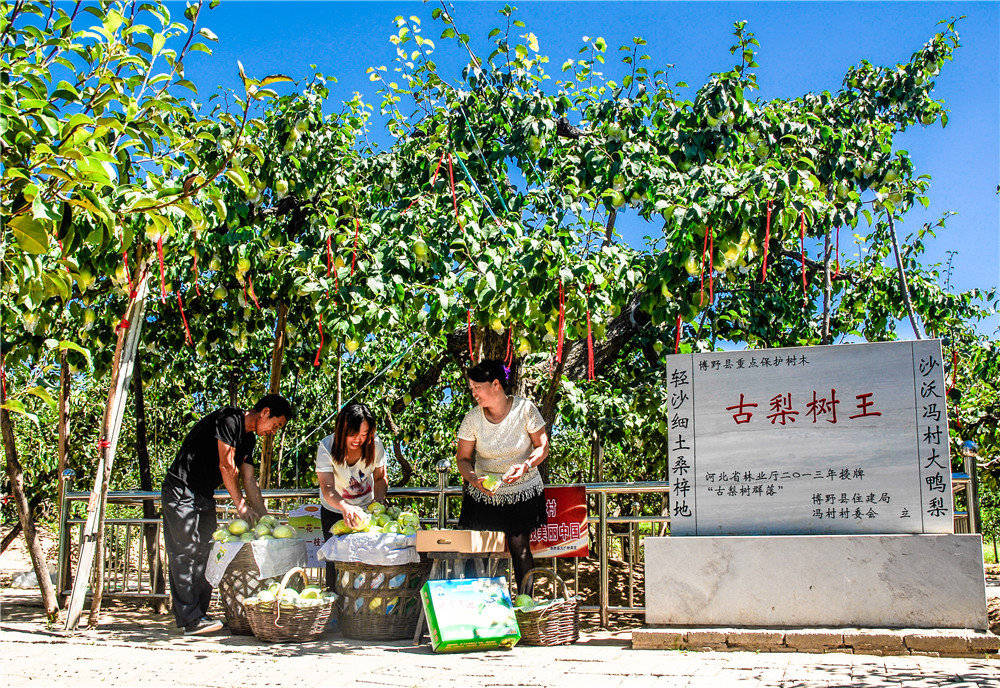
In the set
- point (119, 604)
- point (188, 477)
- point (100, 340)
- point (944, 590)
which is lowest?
point (119, 604)

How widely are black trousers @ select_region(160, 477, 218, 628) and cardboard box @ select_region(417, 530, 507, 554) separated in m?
1.50

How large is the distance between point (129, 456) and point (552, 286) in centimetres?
1382

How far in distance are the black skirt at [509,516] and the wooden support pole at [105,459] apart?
2.26 meters

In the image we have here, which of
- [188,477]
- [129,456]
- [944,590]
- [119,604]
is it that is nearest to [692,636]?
[944,590]

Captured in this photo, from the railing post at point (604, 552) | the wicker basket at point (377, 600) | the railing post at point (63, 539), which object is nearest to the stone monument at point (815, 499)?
the railing post at point (604, 552)

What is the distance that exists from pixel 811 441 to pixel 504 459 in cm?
174

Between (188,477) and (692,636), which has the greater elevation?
(188,477)

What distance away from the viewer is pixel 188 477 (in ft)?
18.1

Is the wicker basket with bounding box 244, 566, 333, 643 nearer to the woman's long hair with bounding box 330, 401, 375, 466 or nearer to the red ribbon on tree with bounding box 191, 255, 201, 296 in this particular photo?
the woman's long hair with bounding box 330, 401, 375, 466

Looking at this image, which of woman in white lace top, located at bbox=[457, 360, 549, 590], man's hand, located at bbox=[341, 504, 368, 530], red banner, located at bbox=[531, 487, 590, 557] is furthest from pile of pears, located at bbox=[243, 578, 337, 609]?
red banner, located at bbox=[531, 487, 590, 557]

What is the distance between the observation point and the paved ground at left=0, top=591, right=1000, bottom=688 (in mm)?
3943

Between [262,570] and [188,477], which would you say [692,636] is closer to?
[262,570]

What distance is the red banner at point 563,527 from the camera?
5.68 m

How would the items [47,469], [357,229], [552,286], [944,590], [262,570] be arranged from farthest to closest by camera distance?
[47,469]
[357,229]
[552,286]
[262,570]
[944,590]
